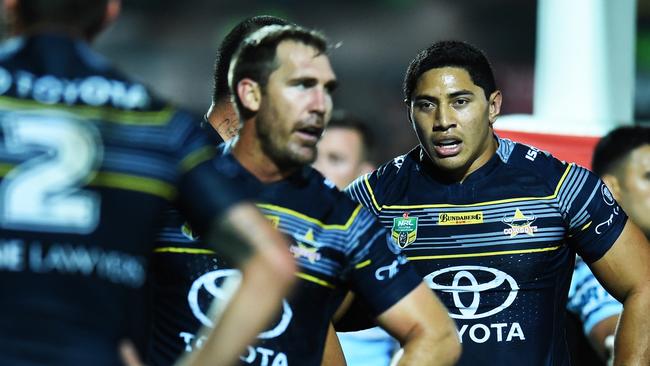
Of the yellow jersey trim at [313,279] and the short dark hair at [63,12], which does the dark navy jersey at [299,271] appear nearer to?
the yellow jersey trim at [313,279]

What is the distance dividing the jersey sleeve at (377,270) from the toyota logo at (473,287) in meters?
1.53

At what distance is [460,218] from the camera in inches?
238

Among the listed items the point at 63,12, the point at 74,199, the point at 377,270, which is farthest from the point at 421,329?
the point at 63,12

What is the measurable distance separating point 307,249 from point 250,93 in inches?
19.7

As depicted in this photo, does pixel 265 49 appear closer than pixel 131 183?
No

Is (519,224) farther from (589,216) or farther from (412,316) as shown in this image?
(412,316)

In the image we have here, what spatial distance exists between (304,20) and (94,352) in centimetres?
1746

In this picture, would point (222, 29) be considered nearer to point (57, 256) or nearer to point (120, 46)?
point (120, 46)

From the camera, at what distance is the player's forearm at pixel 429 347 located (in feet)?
13.9

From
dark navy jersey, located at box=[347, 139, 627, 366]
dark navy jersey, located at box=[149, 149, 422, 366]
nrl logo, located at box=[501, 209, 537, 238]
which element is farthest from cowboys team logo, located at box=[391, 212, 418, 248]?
dark navy jersey, located at box=[149, 149, 422, 366]

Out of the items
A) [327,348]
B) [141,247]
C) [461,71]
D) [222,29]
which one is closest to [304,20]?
[222,29]

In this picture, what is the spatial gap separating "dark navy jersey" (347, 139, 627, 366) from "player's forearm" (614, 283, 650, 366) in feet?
0.74

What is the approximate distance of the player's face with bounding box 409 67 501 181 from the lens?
6.03m

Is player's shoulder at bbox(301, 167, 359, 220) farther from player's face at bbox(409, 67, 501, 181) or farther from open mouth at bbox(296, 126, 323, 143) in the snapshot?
player's face at bbox(409, 67, 501, 181)
